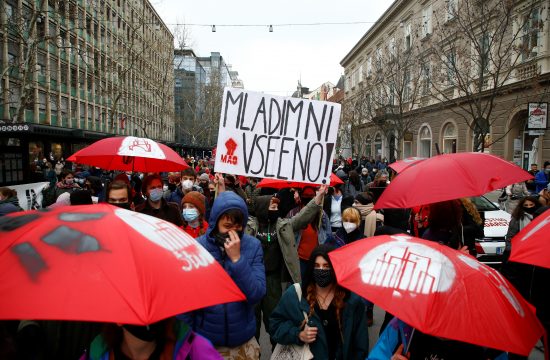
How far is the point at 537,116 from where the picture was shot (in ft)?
51.5

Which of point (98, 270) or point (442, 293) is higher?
point (98, 270)

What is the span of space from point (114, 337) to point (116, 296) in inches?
24.1

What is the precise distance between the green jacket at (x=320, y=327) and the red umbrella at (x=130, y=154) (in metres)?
3.25

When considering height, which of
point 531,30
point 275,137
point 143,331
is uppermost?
point 531,30

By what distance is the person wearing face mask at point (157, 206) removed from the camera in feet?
16.3

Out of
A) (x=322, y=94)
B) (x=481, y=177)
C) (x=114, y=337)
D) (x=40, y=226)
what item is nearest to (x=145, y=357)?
(x=114, y=337)

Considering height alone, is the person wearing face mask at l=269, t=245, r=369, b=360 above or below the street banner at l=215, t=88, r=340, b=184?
below

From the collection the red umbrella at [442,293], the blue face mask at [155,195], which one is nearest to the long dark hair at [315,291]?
the red umbrella at [442,293]

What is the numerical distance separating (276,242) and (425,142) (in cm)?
2956

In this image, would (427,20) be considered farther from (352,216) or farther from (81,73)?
(81,73)

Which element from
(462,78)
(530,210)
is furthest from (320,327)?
(462,78)

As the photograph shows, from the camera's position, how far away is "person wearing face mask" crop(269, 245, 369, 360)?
9.17 feet

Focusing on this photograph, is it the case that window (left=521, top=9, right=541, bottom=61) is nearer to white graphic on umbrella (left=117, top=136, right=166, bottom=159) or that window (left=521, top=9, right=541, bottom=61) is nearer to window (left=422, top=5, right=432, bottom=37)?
window (left=422, top=5, right=432, bottom=37)

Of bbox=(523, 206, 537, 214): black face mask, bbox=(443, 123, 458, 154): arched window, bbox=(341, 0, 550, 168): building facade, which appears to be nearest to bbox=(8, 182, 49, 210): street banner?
bbox=(341, 0, 550, 168): building facade
